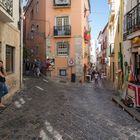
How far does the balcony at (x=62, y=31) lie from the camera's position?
2981cm

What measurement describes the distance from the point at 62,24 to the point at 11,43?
1583cm

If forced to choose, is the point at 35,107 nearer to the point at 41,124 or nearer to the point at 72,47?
the point at 41,124

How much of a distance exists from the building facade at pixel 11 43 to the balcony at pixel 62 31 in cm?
1294

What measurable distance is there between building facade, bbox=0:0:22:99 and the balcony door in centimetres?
1310

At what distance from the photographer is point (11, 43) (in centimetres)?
1474

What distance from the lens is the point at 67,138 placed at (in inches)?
286

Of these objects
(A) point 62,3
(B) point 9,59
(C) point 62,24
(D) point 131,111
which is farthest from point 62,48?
(D) point 131,111

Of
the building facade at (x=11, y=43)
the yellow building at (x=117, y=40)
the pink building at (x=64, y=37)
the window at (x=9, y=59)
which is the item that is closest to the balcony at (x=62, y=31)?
the pink building at (x=64, y=37)

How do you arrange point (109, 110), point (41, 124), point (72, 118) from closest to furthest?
point (41, 124) < point (72, 118) < point (109, 110)

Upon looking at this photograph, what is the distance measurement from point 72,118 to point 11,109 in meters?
2.55

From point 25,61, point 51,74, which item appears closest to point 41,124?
point 51,74

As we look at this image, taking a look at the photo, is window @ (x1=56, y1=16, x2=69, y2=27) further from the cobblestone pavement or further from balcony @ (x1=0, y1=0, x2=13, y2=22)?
the cobblestone pavement

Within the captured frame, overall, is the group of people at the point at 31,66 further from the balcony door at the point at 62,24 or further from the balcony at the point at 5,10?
the balcony at the point at 5,10

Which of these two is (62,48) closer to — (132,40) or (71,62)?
(71,62)
